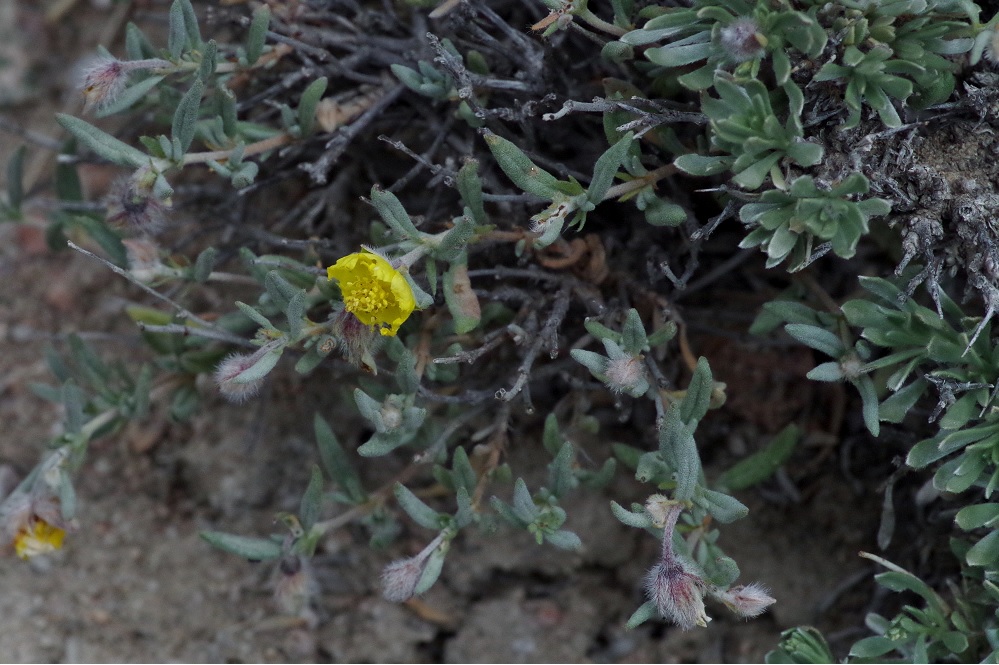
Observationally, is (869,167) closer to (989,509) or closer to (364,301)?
(989,509)

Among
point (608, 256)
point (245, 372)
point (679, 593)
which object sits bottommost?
point (679, 593)

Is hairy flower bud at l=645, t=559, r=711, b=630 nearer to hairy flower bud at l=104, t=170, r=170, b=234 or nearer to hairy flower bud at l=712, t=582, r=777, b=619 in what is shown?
hairy flower bud at l=712, t=582, r=777, b=619

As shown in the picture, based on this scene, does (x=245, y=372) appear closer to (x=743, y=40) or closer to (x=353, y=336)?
(x=353, y=336)

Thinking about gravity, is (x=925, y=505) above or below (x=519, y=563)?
above

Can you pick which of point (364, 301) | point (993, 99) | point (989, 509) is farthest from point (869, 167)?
point (364, 301)

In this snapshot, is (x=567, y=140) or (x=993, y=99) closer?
(x=993, y=99)

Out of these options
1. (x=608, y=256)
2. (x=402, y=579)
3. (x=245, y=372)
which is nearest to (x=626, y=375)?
(x=608, y=256)

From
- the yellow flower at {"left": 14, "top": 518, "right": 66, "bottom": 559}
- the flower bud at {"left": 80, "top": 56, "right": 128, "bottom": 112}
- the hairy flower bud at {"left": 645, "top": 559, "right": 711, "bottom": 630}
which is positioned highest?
the flower bud at {"left": 80, "top": 56, "right": 128, "bottom": 112}

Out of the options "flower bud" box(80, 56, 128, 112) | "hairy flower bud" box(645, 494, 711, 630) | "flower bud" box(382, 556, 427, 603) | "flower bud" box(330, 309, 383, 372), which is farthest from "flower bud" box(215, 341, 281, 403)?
"hairy flower bud" box(645, 494, 711, 630)
